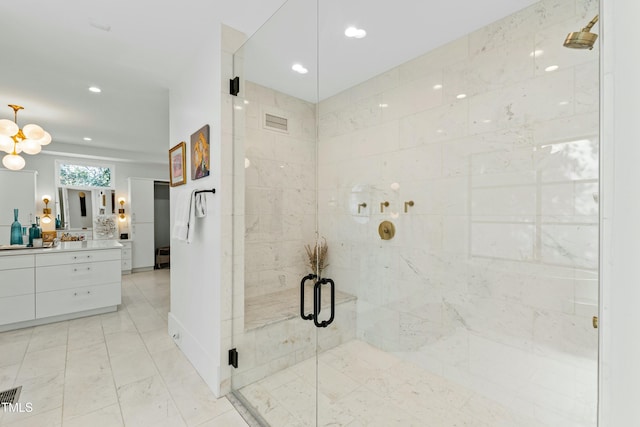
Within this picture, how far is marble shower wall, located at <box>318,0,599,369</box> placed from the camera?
4.19ft

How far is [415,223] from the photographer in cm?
189

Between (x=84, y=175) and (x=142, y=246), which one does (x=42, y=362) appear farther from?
(x=84, y=175)

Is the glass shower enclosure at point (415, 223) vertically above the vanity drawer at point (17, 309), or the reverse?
the glass shower enclosure at point (415, 223)

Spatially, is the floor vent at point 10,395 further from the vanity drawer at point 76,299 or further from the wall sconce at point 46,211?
the wall sconce at point 46,211

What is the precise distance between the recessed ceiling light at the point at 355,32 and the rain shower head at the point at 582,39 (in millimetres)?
1066

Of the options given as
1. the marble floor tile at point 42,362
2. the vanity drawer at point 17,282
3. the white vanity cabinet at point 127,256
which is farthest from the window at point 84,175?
the marble floor tile at point 42,362

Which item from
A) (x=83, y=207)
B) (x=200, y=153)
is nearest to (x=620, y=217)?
(x=200, y=153)

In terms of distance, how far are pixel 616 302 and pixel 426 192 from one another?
1.41 metres

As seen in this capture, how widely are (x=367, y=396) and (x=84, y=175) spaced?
23.6ft

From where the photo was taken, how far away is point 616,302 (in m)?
0.46

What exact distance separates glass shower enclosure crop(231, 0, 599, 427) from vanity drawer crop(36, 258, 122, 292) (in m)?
2.70

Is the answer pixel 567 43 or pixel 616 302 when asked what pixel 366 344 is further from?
pixel 567 43

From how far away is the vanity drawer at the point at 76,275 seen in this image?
130 inches

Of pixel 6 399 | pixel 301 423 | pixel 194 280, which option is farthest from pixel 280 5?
pixel 6 399
